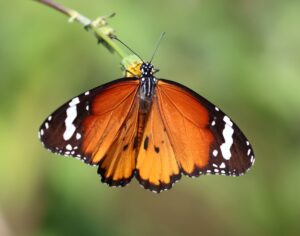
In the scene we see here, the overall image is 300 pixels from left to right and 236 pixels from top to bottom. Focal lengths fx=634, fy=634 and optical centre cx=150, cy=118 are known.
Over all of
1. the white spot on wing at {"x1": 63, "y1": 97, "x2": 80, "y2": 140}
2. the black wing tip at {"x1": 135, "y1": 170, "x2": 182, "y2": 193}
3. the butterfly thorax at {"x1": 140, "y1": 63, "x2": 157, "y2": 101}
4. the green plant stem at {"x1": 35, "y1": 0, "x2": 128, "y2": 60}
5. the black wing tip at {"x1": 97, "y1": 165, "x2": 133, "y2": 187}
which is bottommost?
the black wing tip at {"x1": 97, "y1": 165, "x2": 133, "y2": 187}

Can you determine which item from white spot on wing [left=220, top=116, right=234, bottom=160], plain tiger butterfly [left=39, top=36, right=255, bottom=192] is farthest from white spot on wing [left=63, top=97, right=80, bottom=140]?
white spot on wing [left=220, top=116, right=234, bottom=160]

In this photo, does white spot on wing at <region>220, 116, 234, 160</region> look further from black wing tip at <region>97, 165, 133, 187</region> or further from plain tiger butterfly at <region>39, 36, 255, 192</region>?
black wing tip at <region>97, 165, 133, 187</region>

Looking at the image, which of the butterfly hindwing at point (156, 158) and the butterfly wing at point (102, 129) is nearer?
the butterfly wing at point (102, 129)

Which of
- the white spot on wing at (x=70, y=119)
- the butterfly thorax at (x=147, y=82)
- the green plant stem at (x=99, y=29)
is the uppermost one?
the green plant stem at (x=99, y=29)

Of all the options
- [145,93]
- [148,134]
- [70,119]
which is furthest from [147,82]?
[70,119]

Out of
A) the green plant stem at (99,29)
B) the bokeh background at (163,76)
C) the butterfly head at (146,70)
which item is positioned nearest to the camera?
the green plant stem at (99,29)

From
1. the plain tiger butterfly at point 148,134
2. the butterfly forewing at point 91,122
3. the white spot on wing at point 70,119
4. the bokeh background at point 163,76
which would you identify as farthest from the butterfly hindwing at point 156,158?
the bokeh background at point 163,76

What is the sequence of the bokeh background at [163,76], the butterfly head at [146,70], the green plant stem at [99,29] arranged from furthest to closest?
the bokeh background at [163,76] < the butterfly head at [146,70] < the green plant stem at [99,29]

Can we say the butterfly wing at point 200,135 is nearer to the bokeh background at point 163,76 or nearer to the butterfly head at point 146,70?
the butterfly head at point 146,70

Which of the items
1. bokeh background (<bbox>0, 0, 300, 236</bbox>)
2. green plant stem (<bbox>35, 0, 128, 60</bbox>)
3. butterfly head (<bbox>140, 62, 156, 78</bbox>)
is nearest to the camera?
green plant stem (<bbox>35, 0, 128, 60</bbox>)

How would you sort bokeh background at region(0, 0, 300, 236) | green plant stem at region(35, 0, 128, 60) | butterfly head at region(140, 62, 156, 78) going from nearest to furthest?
green plant stem at region(35, 0, 128, 60) → butterfly head at region(140, 62, 156, 78) → bokeh background at region(0, 0, 300, 236)
